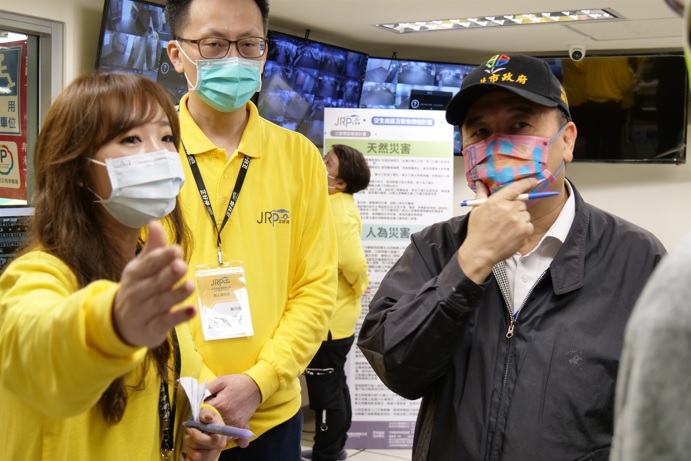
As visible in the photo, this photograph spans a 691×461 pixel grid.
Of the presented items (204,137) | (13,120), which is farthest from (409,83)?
(204,137)

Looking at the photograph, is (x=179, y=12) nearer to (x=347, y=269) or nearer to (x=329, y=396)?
(x=347, y=269)

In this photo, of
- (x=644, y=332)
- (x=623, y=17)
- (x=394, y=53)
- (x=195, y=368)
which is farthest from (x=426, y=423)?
(x=394, y=53)

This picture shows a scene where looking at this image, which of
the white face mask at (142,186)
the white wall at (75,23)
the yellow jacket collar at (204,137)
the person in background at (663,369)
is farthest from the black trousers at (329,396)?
the person in background at (663,369)

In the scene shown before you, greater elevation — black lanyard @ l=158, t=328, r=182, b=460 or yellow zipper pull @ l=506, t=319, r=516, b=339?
yellow zipper pull @ l=506, t=319, r=516, b=339

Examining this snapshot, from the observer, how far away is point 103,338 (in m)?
Result: 0.90

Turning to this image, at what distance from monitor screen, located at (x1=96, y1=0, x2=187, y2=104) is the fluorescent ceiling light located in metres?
1.91

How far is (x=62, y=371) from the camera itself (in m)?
0.94

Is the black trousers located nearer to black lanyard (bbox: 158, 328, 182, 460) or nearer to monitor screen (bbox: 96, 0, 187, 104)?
monitor screen (bbox: 96, 0, 187, 104)

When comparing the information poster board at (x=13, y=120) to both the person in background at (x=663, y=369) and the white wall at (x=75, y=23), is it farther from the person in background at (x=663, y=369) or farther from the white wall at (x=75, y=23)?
the person in background at (x=663, y=369)

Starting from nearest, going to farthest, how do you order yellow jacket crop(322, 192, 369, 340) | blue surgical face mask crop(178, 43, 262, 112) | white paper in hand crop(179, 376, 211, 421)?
white paper in hand crop(179, 376, 211, 421), blue surgical face mask crop(178, 43, 262, 112), yellow jacket crop(322, 192, 369, 340)

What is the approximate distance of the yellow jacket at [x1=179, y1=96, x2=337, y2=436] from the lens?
1.96 metres

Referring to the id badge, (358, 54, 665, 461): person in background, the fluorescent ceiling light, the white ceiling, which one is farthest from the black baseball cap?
the fluorescent ceiling light

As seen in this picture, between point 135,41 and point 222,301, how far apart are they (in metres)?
3.00

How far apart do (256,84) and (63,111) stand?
0.95 meters
